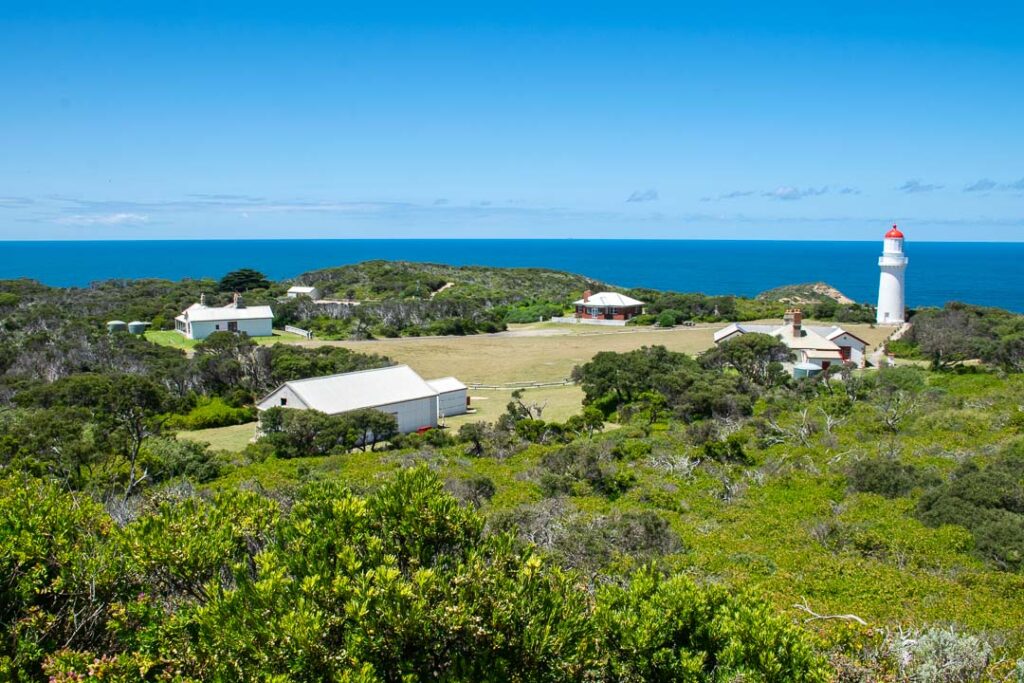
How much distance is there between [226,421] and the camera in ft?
91.4

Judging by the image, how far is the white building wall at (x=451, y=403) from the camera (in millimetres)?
28703

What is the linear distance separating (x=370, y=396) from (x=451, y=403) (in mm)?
3889

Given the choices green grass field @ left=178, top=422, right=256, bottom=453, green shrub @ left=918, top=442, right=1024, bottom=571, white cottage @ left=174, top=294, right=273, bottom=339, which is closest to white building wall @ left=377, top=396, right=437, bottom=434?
green grass field @ left=178, top=422, right=256, bottom=453

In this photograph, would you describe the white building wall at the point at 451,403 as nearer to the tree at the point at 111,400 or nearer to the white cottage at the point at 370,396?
the white cottage at the point at 370,396

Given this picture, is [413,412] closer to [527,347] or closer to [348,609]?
[527,347]

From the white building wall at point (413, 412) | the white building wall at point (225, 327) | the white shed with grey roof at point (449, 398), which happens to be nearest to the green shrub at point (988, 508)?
the white building wall at point (413, 412)

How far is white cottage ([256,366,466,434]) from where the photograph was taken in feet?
83.0

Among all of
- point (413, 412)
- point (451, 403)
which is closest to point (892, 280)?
Result: point (451, 403)

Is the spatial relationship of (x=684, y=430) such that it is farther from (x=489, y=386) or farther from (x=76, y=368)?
(x=76, y=368)

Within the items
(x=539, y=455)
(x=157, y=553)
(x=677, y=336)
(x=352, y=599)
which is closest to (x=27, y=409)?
(x=539, y=455)

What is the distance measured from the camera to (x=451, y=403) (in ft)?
95.6

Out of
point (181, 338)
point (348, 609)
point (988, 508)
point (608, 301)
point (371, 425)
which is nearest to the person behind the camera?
point (348, 609)

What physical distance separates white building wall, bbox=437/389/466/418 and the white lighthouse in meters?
31.2

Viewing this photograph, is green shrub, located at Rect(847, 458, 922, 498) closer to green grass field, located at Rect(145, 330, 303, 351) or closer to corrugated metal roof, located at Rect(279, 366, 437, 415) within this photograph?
corrugated metal roof, located at Rect(279, 366, 437, 415)
